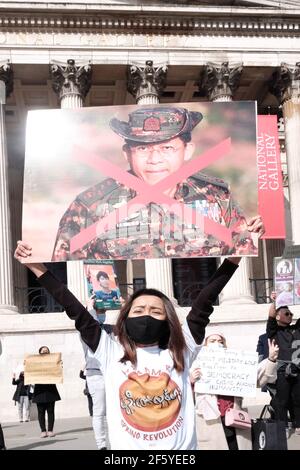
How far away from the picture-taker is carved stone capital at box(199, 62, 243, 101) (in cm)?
2602

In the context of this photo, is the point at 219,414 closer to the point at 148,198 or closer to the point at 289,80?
the point at 148,198

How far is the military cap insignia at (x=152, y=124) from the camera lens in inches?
291

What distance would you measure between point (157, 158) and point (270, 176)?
477 inches

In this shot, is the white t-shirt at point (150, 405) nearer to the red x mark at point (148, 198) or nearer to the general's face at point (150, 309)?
the general's face at point (150, 309)

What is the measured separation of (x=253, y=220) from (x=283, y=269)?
1009 centimetres

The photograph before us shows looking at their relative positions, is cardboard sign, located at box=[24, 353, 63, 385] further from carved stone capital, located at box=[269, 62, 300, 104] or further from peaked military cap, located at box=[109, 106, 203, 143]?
carved stone capital, located at box=[269, 62, 300, 104]

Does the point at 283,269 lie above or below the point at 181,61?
below

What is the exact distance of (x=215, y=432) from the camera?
679cm

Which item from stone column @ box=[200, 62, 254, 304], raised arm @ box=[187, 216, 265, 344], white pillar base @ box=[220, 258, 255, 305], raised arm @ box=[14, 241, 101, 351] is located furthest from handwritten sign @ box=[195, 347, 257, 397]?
stone column @ box=[200, 62, 254, 304]

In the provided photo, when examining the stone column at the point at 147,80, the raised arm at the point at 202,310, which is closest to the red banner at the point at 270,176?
the stone column at the point at 147,80

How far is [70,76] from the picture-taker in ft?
82.6

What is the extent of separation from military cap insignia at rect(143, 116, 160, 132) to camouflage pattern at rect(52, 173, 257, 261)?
25.3 inches

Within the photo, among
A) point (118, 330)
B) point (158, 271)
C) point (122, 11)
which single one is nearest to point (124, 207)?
point (118, 330)

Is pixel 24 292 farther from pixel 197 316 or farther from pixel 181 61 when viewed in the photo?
pixel 197 316
